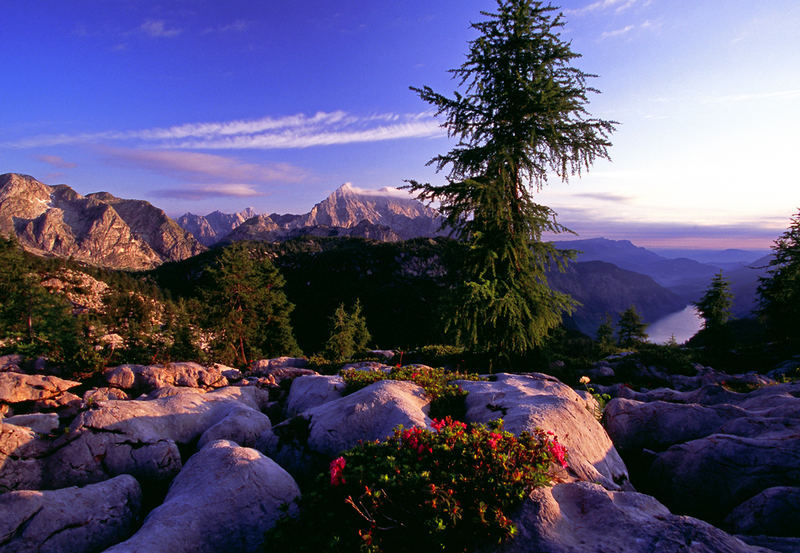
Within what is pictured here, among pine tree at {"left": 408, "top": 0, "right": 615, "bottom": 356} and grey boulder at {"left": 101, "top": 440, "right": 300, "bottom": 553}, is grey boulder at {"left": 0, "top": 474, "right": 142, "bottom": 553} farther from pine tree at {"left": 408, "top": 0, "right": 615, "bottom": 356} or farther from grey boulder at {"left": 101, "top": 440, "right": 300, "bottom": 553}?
pine tree at {"left": 408, "top": 0, "right": 615, "bottom": 356}

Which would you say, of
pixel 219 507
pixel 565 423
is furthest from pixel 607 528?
pixel 219 507

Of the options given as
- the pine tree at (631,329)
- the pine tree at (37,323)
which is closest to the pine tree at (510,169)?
the pine tree at (37,323)

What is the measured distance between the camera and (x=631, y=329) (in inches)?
2197

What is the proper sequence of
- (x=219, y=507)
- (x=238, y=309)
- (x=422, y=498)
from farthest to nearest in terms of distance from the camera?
(x=238, y=309)
(x=219, y=507)
(x=422, y=498)

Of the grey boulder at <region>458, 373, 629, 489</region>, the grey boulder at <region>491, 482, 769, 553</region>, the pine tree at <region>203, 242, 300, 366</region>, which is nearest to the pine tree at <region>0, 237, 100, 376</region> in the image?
the pine tree at <region>203, 242, 300, 366</region>

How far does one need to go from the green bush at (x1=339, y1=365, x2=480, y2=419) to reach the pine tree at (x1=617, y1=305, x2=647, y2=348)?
57555mm

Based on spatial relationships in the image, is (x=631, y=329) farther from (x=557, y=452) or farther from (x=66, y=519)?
(x=66, y=519)

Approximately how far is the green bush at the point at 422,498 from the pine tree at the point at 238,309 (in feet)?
82.9

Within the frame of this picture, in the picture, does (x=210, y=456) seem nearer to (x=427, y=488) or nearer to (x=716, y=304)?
(x=427, y=488)

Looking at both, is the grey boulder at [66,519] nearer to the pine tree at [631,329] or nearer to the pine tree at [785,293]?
the pine tree at [785,293]

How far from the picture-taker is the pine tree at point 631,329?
5509 cm

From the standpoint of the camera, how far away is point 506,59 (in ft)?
46.2

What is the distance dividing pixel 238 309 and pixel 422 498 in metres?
30.6

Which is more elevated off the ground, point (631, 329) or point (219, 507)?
point (219, 507)
